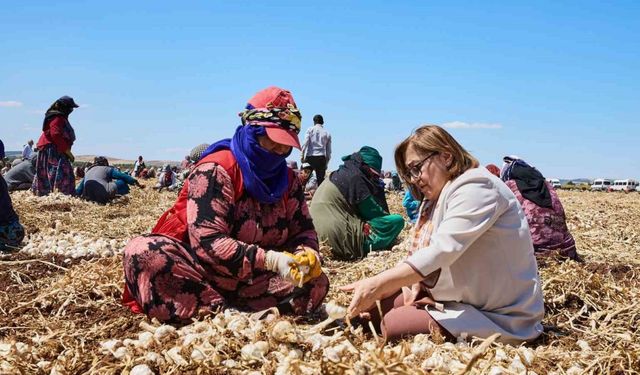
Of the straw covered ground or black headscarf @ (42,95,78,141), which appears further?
black headscarf @ (42,95,78,141)

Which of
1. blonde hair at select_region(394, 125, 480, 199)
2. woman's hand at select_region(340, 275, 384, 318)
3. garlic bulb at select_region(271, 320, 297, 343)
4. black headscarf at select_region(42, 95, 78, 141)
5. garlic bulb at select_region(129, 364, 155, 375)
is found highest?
black headscarf at select_region(42, 95, 78, 141)

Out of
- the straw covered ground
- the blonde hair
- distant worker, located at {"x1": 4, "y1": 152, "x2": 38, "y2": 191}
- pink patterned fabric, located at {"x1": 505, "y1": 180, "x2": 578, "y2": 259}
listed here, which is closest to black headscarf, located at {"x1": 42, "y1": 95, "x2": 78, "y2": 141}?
distant worker, located at {"x1": 4, "y1": 152, "x2": 38, "y2": 191}

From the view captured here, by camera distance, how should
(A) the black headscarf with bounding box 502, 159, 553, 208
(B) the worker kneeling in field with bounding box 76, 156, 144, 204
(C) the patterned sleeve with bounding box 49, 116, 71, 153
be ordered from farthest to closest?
(B) the worker kneeling in field with bounding box 76, 156, 144, 204
(C) the patterned sleeve with bounding box 49, 116, 71, 153
(A) the black headscarf with bounding box 502, 159, 553, 208

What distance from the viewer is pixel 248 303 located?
10.3 ft

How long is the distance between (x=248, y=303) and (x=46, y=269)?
2.15 metres

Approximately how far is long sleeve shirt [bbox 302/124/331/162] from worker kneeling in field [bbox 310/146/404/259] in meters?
5.28

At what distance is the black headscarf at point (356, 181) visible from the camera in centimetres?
578

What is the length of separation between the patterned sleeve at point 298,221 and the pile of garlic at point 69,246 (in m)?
2.18

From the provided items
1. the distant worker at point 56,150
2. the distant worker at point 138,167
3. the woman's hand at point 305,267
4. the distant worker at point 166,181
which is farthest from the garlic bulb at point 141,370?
the distant worker at point 138,167

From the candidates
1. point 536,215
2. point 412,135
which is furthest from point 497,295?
point 536,215

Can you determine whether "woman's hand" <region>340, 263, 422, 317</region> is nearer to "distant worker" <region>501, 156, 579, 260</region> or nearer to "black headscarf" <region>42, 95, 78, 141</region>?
"distant worker" <region>501, 156, 579, 260</region>

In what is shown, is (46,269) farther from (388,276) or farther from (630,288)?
(630,288)

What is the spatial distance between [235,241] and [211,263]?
0.19 metres

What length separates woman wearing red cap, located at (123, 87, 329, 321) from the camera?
2863mm
